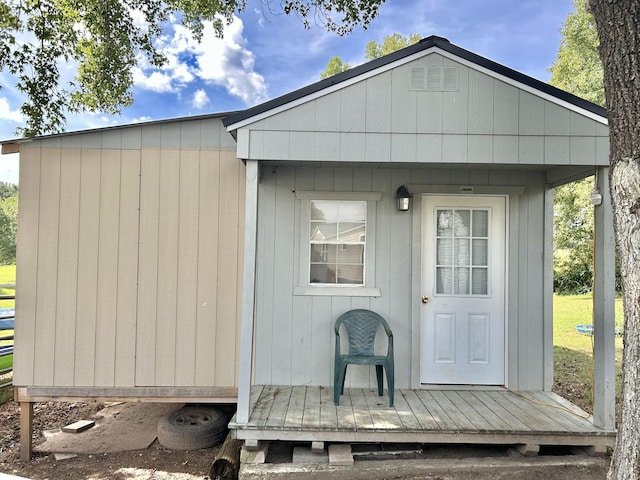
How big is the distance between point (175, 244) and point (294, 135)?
167 centimetres

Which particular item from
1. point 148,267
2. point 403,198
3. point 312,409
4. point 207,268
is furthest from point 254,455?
point 403,198

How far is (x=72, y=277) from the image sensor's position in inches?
138

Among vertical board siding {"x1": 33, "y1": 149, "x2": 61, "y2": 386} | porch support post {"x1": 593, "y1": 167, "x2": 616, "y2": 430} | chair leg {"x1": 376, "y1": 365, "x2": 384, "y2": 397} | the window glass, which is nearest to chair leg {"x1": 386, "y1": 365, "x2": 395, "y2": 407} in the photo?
chair leg {"x1": 376, "y1": 365, "x2": 384, "y2": 397}

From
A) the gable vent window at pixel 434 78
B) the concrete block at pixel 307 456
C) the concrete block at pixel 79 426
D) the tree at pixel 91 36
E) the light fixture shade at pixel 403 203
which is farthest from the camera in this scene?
the tree at pixel 91 36

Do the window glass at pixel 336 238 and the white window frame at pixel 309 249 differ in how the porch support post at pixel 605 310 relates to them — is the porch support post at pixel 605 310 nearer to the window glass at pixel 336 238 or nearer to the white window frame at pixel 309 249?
the white window frame at pixel 309 249

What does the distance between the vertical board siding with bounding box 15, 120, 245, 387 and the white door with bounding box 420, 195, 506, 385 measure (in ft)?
6.40

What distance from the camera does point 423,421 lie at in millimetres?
2898

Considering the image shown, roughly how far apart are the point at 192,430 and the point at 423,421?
7.12ft

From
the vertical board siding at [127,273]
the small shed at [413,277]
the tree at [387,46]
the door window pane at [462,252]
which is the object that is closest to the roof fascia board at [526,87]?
the small shed at [413,277]

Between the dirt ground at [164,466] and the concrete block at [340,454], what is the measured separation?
7 cm

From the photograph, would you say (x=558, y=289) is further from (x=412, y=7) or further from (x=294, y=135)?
(x=294, y=135)

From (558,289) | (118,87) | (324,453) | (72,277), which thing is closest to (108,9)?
(118,87)

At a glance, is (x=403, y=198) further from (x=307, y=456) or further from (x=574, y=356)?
(x=574, y=356)

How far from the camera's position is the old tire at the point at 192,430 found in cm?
345
